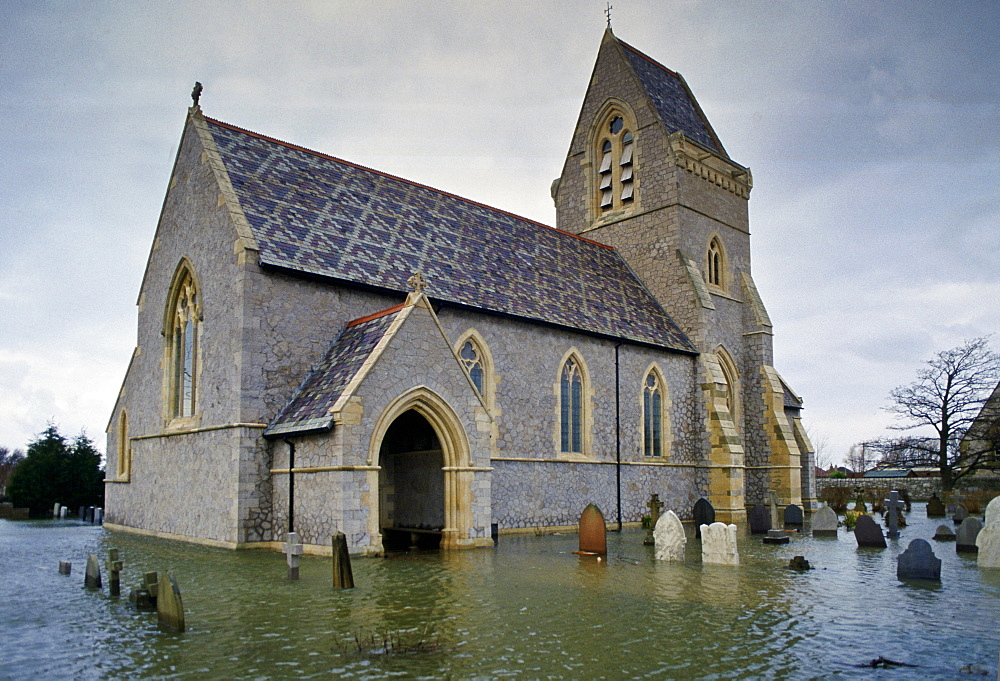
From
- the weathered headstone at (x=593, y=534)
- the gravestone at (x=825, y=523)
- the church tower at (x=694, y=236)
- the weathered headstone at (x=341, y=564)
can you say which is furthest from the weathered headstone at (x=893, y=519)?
the weathered headstone at (x=341, y=564)

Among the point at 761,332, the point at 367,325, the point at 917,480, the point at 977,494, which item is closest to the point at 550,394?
the point at 367,325

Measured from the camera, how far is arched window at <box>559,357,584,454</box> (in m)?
23.3

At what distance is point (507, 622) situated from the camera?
9.11 meters

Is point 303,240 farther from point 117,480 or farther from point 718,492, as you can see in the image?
point 718,492

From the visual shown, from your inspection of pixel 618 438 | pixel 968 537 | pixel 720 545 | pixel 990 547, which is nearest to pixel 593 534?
pixel 720 545

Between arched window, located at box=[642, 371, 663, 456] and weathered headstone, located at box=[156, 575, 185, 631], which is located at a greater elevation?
arched window, located at box=[642, 371, 663, 456]

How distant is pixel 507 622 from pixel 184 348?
14441mm

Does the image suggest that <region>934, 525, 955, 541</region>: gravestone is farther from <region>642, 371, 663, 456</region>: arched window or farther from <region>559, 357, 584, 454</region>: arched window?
<region>559, 357, 584, 454</region>: arched window

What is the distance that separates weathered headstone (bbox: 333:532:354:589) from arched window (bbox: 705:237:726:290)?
2269 centimetres

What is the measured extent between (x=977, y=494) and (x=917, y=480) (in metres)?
17.7

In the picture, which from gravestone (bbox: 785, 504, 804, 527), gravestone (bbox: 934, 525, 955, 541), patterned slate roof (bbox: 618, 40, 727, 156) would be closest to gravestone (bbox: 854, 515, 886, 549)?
gravestone (bbox: 934, 525, 955, 541)

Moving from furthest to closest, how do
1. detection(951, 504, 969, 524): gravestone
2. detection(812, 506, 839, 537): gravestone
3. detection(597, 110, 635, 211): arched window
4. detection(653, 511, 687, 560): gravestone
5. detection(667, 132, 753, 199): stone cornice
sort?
detection(597, 110, 635, 211): arched window → detection(667, 132, 753, 199): stone cornice → detection(951, 504, 969, 524): gravestone → detection(812, 506, 839, 537): gravestone → detection(653, 511, 687, 560): gravestone

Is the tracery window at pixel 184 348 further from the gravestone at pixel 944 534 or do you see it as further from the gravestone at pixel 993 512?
the gravestone at pixel 944 534

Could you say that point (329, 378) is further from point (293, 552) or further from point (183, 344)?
point (183, 344)
